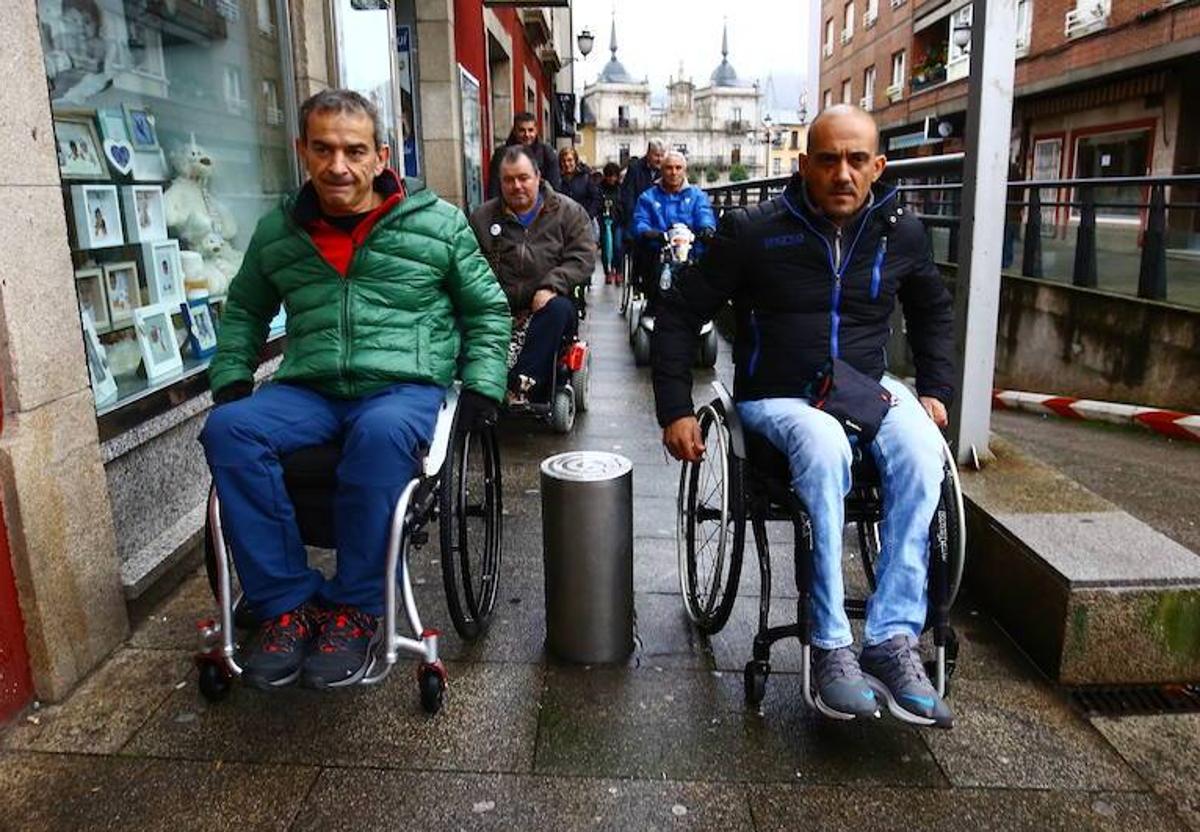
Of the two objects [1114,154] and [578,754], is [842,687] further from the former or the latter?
[1114,154]

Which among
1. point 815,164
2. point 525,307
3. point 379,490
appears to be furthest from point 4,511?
point 525,307

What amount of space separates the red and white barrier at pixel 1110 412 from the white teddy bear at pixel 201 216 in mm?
4636

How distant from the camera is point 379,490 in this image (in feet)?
8.66

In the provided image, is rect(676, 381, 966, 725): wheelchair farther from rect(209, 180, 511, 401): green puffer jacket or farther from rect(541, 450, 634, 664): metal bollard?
rect(209, 180, 511, 401): green puffer jacket

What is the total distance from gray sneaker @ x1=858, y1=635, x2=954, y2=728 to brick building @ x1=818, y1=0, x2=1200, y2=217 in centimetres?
799

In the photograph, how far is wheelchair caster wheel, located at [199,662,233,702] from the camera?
9.29ft

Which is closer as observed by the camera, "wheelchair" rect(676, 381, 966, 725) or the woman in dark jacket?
"wheelchair" rect(676, 381, 966, 725)

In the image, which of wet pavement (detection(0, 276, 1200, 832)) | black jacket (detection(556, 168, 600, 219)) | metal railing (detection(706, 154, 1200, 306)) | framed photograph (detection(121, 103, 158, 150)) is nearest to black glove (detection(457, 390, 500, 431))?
wet pavement (detection(0, 276, 1200, 832))

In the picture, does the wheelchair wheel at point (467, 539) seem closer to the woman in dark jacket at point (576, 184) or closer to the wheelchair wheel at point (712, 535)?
the wheelchair wheel at point (712, 535)

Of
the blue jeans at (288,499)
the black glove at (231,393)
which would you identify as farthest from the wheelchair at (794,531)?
the black glove at (231,393)

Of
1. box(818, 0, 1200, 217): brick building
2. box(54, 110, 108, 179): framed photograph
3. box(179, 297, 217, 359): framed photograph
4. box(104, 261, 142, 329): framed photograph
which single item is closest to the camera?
box(54, 110, 108, 179): framed photograph

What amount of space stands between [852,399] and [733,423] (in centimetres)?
35

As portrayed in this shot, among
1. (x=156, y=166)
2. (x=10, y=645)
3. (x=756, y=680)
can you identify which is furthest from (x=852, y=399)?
(x=156, y=166)

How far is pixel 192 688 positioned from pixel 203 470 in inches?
54.0
